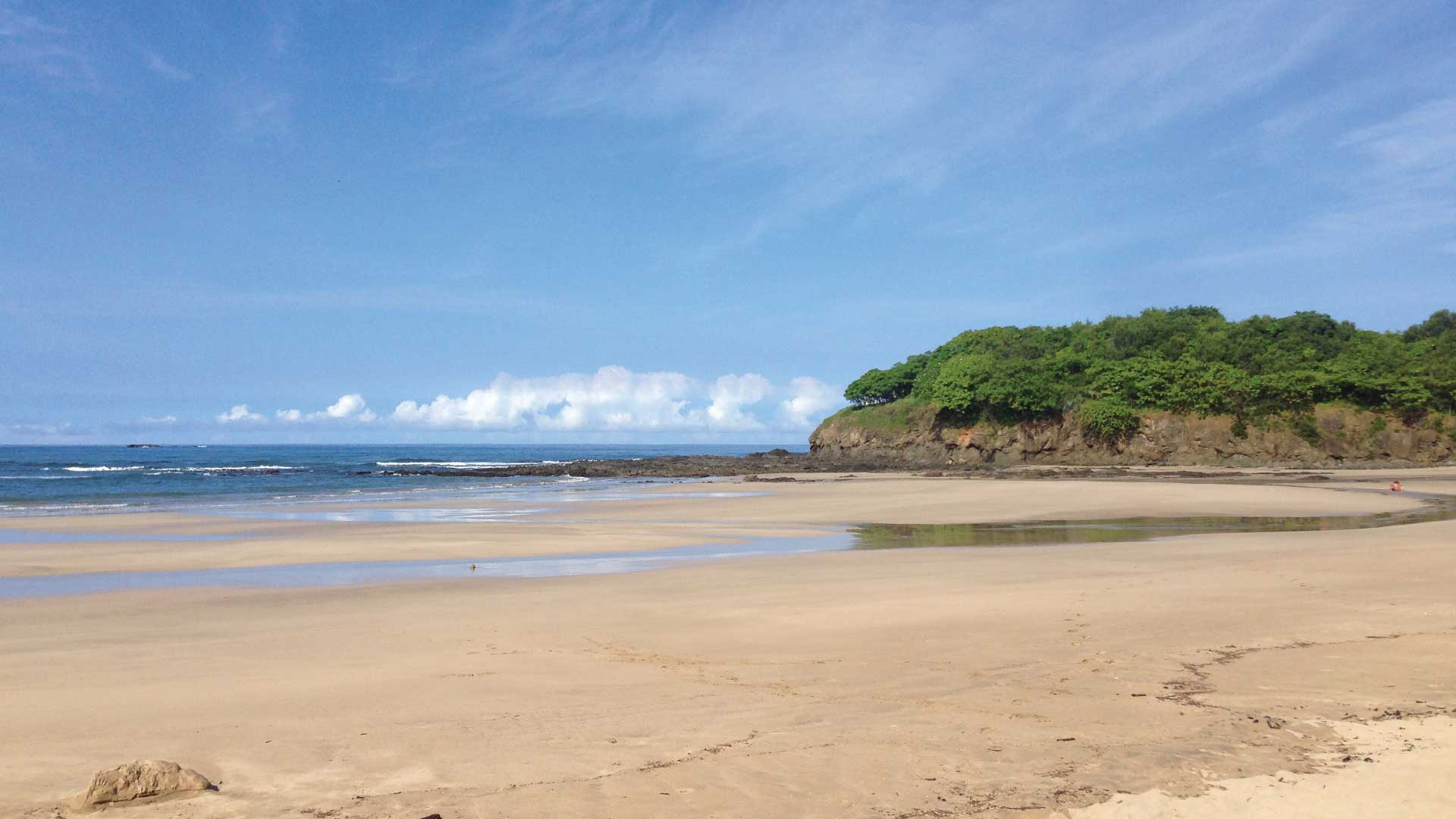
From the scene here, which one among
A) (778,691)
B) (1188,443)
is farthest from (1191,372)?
(778,691)

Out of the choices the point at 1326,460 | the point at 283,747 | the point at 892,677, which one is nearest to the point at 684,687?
the point at 892,677

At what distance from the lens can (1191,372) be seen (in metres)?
63.1

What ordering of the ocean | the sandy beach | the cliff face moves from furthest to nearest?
the cliff face
the ocean
the sandy beach

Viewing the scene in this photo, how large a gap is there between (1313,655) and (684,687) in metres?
6.05

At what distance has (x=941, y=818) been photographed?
4.81 metres

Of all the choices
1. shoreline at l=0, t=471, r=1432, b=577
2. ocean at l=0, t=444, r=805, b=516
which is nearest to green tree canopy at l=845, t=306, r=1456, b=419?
shoreline at l=0, t=471, r=1432, b=577

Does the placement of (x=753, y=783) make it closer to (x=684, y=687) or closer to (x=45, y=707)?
(x=684, y=687)

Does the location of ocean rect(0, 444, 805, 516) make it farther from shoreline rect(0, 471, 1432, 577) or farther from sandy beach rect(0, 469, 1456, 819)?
sandy beach rect(0, 469, 1456, 819)

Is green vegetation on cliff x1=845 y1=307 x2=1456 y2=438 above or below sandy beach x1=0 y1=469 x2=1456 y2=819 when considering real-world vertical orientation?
above

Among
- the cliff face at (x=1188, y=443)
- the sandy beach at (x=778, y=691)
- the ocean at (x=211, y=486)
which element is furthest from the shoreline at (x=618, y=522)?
the cliff face at (x=1188, y=443)

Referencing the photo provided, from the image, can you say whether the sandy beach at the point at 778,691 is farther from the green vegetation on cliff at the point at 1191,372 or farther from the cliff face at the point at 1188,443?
the green vegetation on cliff at the point at 1191,372

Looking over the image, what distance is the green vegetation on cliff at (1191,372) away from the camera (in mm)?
58938

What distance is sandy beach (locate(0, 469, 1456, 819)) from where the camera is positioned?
523 centimetres

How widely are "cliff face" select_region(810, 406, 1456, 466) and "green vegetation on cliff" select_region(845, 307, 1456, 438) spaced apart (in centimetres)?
102
